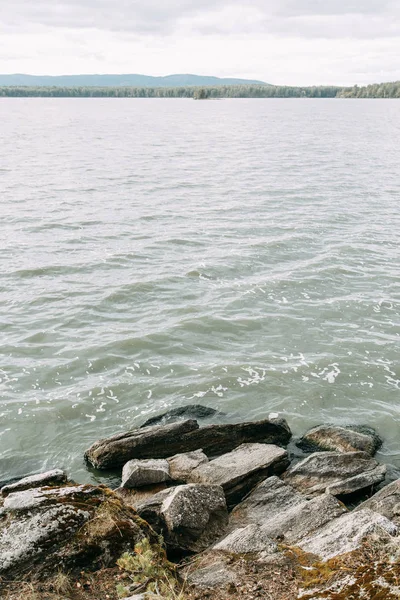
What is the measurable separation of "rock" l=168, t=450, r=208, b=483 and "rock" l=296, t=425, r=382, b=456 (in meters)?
2.70

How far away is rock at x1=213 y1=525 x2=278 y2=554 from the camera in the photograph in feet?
25.9

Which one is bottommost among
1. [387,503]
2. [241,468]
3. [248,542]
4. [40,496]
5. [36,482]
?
[241,468]

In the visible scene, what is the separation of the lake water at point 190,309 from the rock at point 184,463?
1850 millimetres

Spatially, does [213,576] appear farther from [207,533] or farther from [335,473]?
[335,473]

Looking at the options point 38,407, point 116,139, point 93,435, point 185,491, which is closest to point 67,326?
point 38,407

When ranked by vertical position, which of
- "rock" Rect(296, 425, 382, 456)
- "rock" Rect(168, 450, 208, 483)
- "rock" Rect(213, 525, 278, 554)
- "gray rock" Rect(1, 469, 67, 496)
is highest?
"gray rock" Rect(1, 469, 67, 496)

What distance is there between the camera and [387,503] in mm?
9625

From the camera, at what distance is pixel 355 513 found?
8.20 m

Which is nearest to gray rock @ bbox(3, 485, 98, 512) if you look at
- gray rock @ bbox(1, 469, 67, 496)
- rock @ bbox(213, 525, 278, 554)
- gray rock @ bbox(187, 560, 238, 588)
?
gray rock @ bbox(1, 469, 67, 496)

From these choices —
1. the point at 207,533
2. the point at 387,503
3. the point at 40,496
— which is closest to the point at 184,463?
the point at 207,533

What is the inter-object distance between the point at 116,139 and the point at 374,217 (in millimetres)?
63486

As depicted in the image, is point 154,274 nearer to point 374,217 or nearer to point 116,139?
point 374,217

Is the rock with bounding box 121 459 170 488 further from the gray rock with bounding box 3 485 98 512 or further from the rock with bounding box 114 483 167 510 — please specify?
the gray rock with bounding box 3 485 98 512

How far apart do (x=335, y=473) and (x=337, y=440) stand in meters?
1.48
